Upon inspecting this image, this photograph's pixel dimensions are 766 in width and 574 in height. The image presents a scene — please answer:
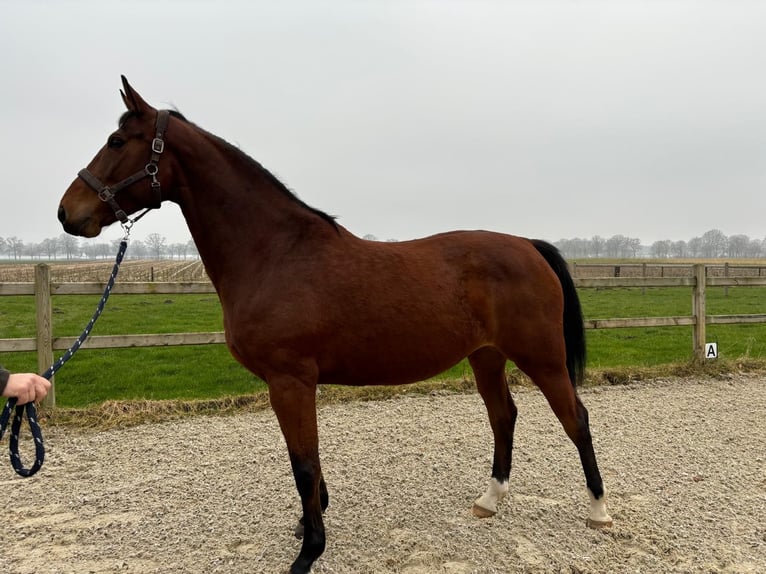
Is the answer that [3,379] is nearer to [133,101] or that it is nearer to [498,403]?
[133,101]

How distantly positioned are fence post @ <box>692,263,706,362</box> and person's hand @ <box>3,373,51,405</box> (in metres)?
8.75

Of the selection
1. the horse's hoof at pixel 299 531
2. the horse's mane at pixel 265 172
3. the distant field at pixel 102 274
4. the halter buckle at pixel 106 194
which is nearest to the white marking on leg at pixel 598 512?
the horse's hoof at pixel 299 531

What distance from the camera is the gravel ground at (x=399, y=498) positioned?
9.43 ft

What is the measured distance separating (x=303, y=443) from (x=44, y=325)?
14.5 ft

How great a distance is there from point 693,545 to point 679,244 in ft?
587

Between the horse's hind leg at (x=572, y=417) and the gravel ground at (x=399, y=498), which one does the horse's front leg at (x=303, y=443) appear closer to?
the gravel ground at (x=399, y=498)

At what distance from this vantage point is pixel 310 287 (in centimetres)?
276

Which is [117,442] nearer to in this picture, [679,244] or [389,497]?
[389,497]

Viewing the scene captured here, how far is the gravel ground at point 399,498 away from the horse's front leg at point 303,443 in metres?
0.16

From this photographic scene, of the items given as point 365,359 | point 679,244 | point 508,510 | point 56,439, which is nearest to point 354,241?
point 365,359

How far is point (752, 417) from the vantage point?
550 cm

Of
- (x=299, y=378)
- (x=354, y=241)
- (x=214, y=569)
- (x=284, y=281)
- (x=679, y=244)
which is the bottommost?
(x=214, y=569)

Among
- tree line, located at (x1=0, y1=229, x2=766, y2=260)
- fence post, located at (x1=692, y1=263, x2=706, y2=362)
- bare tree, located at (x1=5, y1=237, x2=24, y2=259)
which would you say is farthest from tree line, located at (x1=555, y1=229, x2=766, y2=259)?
bare tree, located at (x1=5, y1=237, x2=24, y2=259)

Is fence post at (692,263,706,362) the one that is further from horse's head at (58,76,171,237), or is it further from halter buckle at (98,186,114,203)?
halter buckle at (98,186,114,203)
